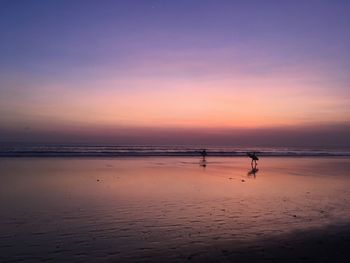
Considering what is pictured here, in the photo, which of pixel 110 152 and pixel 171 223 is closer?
pixel 171 223

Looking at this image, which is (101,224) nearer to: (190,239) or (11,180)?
(190,239)

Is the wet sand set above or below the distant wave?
below

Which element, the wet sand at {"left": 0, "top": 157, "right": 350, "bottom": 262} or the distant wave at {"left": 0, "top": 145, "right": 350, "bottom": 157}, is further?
the distant wave at {"left": 0, "top": 145, "right": 350, "bottom": 157}

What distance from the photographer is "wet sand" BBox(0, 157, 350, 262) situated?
8.69 meters

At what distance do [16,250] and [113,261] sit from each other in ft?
7.21

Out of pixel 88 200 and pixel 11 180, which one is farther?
pixel 11 180

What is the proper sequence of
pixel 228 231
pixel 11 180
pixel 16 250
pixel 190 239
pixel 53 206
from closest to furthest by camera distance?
pixel 16 250, pixel 190 239, pixel 228 231, pixel 53 206, pixel 11 180

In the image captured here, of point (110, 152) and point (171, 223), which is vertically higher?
point (110, 152)

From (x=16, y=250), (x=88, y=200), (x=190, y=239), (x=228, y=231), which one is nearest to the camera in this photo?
(x=16, y=250)

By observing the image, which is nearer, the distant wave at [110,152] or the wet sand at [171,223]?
the wet sand at [171,223]

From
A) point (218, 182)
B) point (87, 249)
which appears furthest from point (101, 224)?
point (218, 182)

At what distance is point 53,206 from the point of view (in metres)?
13.8

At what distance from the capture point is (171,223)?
451 inches

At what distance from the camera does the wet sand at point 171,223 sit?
8.69 metres
